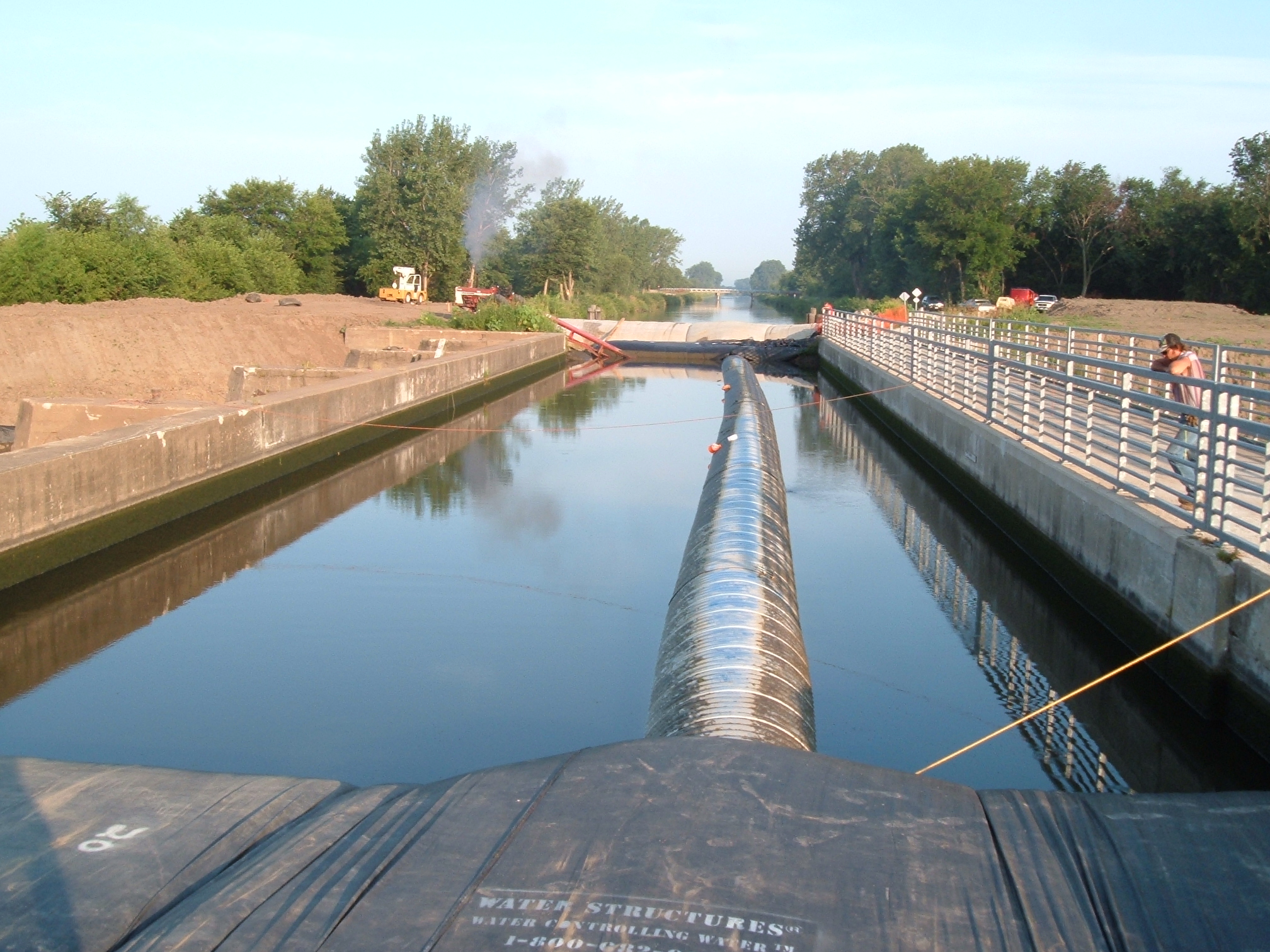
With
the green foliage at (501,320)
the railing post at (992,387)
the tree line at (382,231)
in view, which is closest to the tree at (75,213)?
the tree line at (382,231)

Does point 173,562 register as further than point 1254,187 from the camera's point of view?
No

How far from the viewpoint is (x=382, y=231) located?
5850 cm

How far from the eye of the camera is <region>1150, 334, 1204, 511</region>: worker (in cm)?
760

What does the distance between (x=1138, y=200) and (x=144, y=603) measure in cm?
6329

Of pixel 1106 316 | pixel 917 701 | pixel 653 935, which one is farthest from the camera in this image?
pixel 1106 316

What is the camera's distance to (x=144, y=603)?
372 inches

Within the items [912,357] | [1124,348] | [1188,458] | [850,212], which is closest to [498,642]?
[1188,458]

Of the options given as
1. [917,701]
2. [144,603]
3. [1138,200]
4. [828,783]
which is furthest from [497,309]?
[1138,200]

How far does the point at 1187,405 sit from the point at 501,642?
5212 mm

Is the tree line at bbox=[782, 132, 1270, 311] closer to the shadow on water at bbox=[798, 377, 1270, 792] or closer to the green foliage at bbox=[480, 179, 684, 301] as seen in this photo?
the green foliage at bbox=[480, 179, 684, 301]

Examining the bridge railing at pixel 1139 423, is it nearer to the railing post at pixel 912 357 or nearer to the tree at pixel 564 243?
the railing post at pixel 912 357

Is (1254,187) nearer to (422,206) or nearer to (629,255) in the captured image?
(422,206)

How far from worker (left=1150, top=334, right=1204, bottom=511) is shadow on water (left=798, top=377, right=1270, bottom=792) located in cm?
126

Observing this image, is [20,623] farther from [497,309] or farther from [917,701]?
[497,309]
